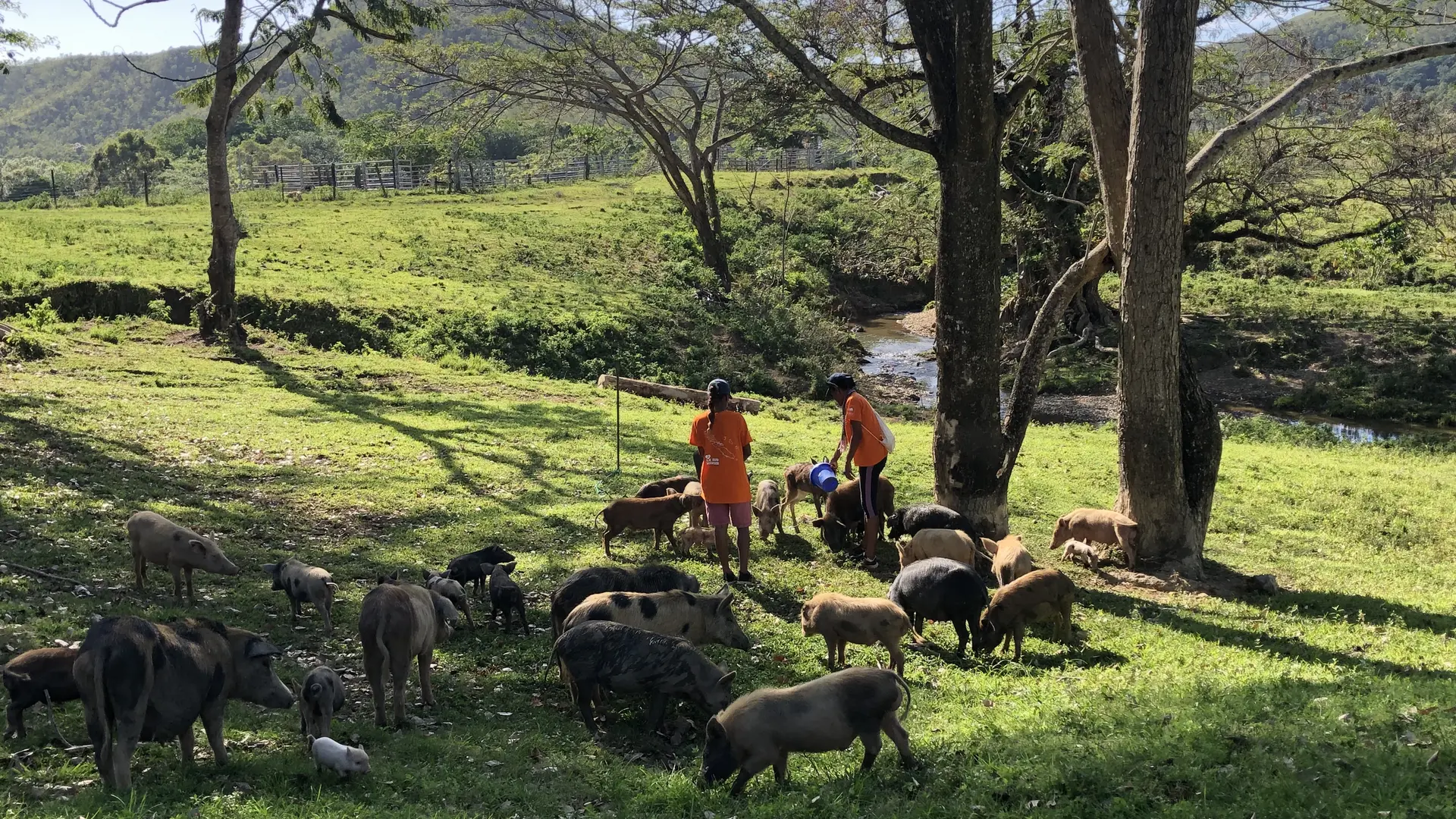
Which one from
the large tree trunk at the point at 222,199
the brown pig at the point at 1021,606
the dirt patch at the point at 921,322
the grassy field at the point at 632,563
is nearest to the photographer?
the grassy field at the point at 632,563

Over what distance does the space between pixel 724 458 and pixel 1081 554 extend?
4.82m

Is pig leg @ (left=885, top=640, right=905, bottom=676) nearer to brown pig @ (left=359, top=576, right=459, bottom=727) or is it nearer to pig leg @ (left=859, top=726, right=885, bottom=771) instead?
pig leg @ (left=859, top=726, right=885, bottom=771)

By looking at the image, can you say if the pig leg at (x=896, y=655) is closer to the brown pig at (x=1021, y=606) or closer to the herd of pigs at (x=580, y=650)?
the herd of pigs at (x=580, y=650)

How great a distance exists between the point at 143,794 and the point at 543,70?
2639cm

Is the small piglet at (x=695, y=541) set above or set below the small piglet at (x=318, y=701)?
below

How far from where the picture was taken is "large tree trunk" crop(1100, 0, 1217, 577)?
10.7 meters

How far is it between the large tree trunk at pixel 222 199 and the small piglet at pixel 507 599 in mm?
16636

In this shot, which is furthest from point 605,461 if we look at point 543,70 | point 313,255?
point 313,255

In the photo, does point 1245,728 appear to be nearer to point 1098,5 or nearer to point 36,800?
point 36,800

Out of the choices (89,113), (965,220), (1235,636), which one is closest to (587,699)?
(1235,636)

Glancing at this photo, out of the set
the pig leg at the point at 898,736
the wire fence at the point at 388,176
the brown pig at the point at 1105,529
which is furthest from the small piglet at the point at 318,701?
the wire fence at the point at 388,176

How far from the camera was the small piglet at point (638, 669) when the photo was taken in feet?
23.4

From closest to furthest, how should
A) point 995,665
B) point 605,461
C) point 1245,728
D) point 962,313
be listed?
point 1245,728, point 995,665, point 962,313, point 605,461

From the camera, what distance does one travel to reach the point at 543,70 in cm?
2914
